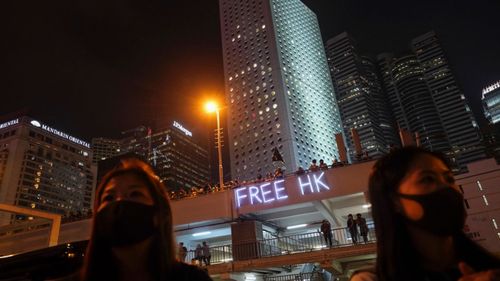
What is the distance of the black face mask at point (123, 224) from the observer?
224 cm

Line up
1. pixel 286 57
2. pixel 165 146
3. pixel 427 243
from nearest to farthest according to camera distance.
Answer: pixel 427 243
pixel 286 57
pixel 165 146

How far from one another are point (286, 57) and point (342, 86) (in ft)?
223

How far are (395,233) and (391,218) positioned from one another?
0.09m

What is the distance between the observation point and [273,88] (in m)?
110

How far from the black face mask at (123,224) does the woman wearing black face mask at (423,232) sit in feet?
4.26

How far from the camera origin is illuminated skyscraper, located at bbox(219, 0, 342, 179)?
347ft

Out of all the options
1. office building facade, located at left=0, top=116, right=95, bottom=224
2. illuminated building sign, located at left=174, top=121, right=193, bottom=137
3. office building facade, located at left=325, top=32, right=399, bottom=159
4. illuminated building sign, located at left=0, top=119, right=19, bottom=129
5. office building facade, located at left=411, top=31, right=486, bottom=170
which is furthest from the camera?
illuminated building sign, located at left=174, top=121, right=193, bottom=137

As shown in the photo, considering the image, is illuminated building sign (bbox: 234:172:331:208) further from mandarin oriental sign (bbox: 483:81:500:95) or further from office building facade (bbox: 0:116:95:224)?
mandarin oriental sign (bbox: 483:81:500:95)

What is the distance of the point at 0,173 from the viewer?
107 metres

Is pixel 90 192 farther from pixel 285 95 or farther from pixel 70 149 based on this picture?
pixel 285 95

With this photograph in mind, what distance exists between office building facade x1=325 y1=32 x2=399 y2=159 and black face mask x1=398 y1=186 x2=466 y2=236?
156316 mm

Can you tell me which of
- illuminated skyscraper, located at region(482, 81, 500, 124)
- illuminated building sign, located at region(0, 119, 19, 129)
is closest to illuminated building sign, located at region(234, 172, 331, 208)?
illuminated building sign, located at region(0, 119, 19, 129)

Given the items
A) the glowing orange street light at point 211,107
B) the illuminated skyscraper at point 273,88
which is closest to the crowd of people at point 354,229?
the glowing orange street light at point 211,107

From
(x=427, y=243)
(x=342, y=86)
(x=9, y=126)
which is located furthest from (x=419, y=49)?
(x=427, y=243)
